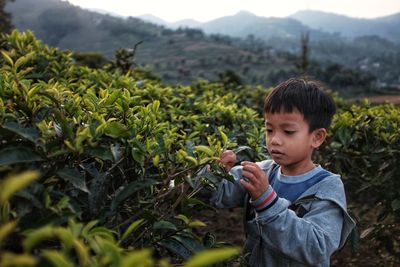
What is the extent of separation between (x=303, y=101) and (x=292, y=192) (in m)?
0.41

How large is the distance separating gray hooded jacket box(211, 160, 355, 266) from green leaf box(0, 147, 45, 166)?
877 mm

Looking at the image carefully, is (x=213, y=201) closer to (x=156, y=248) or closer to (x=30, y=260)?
(x=156, y=248)

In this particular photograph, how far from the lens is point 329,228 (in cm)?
181

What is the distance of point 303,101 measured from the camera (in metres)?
1.96

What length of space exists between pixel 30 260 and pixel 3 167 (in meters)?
0.60

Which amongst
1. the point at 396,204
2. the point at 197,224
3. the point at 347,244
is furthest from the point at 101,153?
the point at 347,244

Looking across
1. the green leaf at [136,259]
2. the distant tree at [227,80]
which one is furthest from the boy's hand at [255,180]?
the distant tree at [227,80]

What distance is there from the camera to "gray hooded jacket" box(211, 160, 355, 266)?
173 cm

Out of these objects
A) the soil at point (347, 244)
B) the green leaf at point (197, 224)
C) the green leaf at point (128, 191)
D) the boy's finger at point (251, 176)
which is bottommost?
the soil at point (347, 244)

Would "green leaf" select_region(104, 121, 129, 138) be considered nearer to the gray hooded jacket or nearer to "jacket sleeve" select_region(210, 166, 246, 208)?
the gray hooded jacket

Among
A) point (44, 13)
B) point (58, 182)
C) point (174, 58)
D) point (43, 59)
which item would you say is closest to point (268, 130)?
point (58, 182)

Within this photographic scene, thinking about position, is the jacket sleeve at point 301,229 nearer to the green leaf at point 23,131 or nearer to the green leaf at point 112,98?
the green leaf at point 112,98

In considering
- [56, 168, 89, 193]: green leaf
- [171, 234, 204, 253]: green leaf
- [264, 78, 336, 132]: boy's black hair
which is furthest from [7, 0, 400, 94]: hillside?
[56, 168, 89, 193]: green leaf

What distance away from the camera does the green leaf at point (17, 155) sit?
121 centimetres
